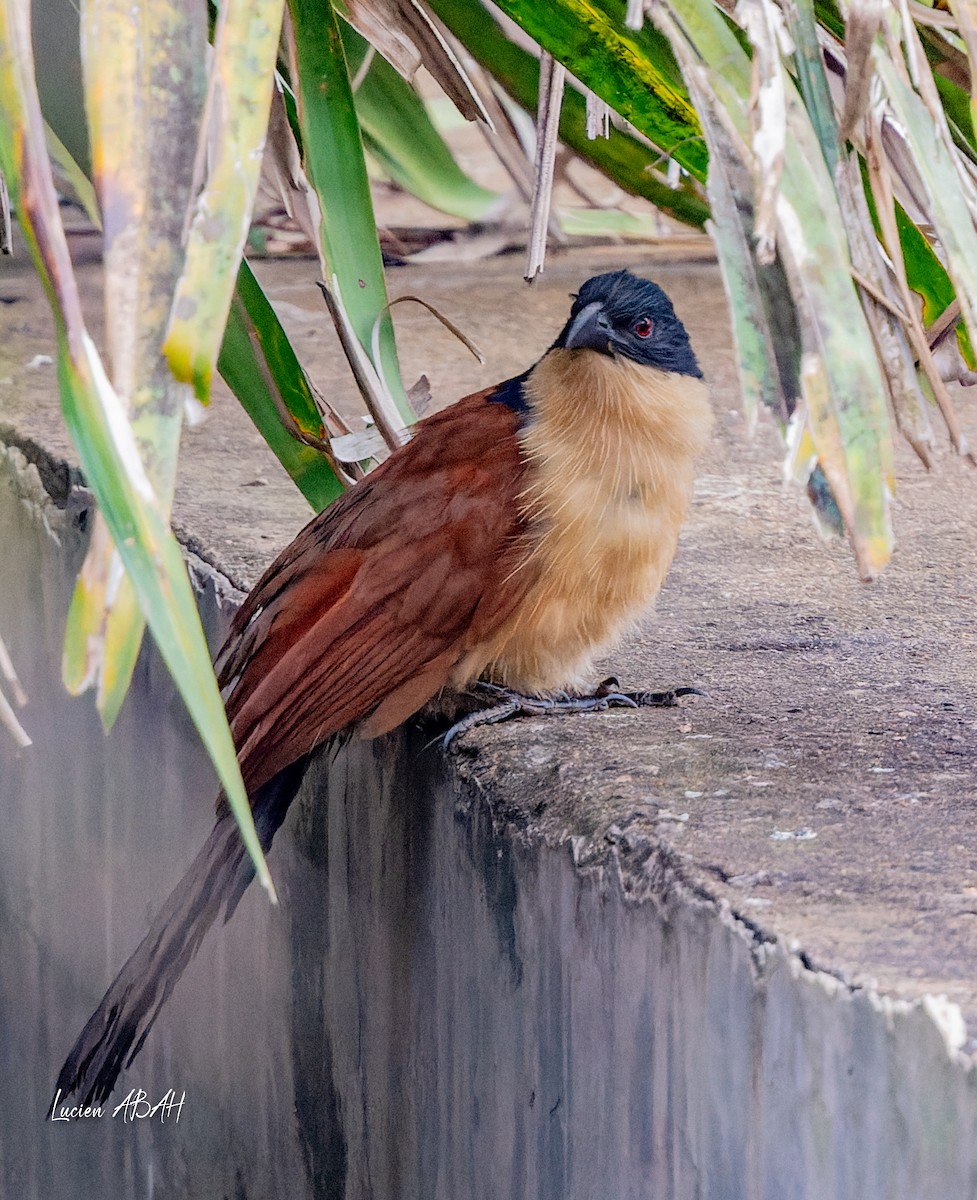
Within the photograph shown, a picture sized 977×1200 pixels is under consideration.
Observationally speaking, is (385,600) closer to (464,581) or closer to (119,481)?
(464,581)

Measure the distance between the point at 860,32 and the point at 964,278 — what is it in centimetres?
22

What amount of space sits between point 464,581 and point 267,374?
0.51m

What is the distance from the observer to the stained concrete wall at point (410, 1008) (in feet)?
3.47

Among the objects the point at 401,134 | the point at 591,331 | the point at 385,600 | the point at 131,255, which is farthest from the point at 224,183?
the point at 401,134

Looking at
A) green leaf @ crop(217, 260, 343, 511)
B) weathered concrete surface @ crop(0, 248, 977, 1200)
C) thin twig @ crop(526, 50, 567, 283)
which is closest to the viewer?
weathered concrete surface @ crop(0, 248, 977, 1200)

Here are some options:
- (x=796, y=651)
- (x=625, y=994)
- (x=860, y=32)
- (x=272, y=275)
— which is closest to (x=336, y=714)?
(x=625, y=994)

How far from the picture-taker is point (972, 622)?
2.06 m

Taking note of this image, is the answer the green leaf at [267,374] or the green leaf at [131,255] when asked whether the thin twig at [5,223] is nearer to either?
the green leaf at [267,374]

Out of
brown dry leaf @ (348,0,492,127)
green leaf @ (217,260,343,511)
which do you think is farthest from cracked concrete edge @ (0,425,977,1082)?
brown dry leaf @ (348,0,492,127)

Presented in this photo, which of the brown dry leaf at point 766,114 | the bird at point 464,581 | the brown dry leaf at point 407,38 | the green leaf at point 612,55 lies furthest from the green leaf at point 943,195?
the brown dry leaf at point 407,38

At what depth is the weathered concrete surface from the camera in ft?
3.54

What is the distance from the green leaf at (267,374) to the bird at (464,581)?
268 millimetres

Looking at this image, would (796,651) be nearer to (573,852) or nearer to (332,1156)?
(573,852)
